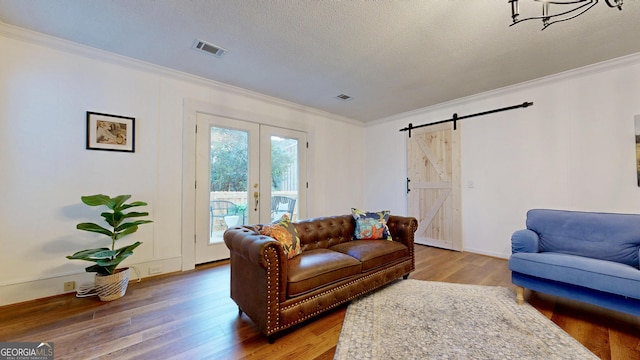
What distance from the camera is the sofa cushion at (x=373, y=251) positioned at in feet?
7.88

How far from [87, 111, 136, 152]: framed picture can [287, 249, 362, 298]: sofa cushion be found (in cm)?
244

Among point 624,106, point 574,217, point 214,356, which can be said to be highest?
point 624,106

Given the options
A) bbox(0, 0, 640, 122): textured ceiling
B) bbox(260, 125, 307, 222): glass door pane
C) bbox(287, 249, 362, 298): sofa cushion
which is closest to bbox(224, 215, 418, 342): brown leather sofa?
bbox(287, 249, 362, 298): sofa cushion

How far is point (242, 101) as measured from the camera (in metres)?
3.82

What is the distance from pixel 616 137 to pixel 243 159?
4793mm

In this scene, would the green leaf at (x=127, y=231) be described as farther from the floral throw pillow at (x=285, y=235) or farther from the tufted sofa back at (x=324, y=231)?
the tufted sofa back at (x=324, y=231)

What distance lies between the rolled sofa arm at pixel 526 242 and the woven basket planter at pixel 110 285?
3975 millimetres

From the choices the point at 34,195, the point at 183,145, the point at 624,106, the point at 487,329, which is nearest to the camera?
the point at 487,329

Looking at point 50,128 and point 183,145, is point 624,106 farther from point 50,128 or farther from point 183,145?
point 50,128

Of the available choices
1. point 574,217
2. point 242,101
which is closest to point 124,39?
point 242,101

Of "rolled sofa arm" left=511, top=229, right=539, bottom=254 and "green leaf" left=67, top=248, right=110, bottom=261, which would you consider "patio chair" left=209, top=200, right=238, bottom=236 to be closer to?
"green leaf" left=67, top=248, right=110, bottom=261

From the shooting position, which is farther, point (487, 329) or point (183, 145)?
point (183, 145)

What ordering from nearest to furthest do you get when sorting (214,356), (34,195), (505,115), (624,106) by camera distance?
(214,356), (34,195), (624,106), (505,115)

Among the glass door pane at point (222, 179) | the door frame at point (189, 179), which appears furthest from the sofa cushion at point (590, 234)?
the door frame at point (189, 179)
